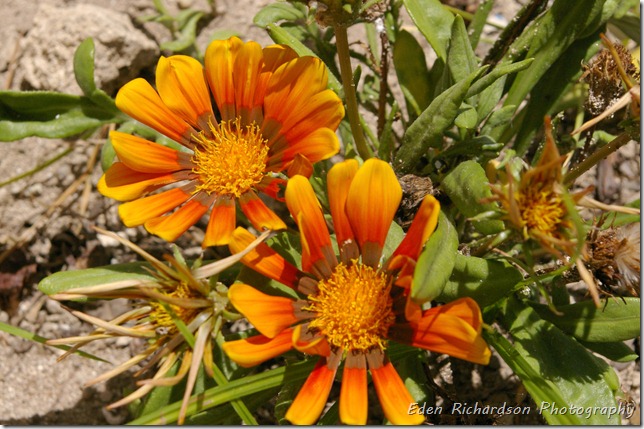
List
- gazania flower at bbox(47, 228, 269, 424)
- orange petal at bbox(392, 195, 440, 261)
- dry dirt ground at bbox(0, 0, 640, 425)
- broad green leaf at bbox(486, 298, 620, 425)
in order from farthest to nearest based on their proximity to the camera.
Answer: dry dirt ground at bbox(0, 0, 640, 425)
broad green leaf at bbox(486, 298, 620, 425)
gazania flower at bbox(47, 228, 269, 424)
orange petal at bbox(392, 195, 440, 261)

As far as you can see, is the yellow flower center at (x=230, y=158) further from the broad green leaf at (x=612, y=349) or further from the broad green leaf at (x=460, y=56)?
the broad green leaf at (x=612, y=349)

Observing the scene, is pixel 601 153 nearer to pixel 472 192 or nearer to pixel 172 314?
pixel 472 192

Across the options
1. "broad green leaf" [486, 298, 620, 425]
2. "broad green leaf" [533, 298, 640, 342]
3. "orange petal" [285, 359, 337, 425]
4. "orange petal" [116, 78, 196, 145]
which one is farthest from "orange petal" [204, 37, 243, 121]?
"broad green leaf" [533, 298, 640, 342]

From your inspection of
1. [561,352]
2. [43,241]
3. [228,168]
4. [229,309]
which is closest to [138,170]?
[228,168]

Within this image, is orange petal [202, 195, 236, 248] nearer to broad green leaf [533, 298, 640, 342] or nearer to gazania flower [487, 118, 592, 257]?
gazania flower [487, 118, 592, 257]

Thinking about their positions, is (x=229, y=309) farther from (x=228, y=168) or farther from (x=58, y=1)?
(x=58, y=1)

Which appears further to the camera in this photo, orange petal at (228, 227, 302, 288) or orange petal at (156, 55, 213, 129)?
orange petal at (156, 55, 213, 129)

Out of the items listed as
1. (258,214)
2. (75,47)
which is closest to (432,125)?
(258,214)
